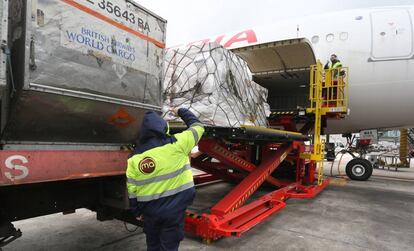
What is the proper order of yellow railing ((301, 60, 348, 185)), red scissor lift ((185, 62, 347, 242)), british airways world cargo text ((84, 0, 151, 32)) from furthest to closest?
yellow railing ((301, 60, 348, 185)), red scissor lift ((185, 62, 347, 242)), british airways world cargo text ((84, 0, 151, 32))

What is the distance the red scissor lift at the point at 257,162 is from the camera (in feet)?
14.0

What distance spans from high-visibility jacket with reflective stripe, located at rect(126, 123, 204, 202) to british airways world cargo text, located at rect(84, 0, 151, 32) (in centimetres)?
133

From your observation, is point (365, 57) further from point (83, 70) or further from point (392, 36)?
point (83, 70)

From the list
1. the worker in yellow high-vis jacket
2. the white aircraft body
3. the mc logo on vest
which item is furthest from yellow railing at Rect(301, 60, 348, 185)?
the mc logo on vest

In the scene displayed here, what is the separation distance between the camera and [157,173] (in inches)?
105

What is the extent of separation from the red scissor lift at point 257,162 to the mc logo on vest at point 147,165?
1.43 m

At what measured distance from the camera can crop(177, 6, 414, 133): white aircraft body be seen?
299 inches

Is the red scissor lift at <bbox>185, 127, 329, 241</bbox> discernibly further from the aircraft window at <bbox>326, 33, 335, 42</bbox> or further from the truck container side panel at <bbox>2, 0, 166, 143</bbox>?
the aircraft window at <bbox>326, 33, 335, 42</bbox>

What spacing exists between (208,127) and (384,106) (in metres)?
6.23

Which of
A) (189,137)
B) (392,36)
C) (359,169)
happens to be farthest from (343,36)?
(189,137)

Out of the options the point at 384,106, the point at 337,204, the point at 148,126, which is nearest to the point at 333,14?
the point at 384,106

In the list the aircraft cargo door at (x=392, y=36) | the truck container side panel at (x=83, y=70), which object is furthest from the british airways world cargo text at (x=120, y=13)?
the aircraft cargo door at (x=392, y=36)

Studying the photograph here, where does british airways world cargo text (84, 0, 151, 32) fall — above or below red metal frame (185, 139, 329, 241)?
above

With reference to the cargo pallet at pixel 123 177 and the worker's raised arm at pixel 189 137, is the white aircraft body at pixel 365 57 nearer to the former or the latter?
the cargo pallet at pixel 123 177
